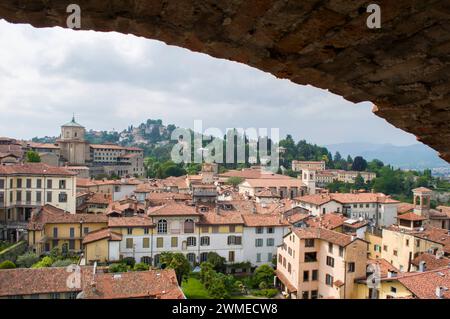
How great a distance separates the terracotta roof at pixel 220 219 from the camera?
2159cm

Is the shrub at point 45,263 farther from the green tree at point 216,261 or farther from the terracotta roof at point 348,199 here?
the terracotta roof at point 348,199

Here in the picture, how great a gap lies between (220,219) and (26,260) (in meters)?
10.2

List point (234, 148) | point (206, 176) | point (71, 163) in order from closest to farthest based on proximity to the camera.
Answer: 1. point (206, 176)
2. point (71, 163)
3. point (234, 148)

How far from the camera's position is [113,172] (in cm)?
5947

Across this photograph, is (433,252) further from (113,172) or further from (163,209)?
(113,172)

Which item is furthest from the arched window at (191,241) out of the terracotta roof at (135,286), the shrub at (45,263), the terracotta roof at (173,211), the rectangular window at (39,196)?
the rectangular window at (39,196)

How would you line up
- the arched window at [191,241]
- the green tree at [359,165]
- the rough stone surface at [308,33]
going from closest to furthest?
the rough stone surface at [308,33] < the arched window at [191,241] < the green tree at [359,165]

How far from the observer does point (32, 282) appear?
1225 centimetres

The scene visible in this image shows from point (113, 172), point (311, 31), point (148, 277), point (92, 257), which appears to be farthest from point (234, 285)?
point (113, 172)

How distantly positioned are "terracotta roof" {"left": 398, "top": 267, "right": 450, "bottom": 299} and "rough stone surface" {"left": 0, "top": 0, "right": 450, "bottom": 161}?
38.3 feet

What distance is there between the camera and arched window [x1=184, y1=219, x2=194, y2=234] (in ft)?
69.9

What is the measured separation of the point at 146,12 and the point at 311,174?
160 ft

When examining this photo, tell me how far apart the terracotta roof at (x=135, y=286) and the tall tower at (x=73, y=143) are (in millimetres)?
43038

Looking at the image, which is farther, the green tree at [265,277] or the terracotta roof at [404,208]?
the terracotta roof at [404,208]
